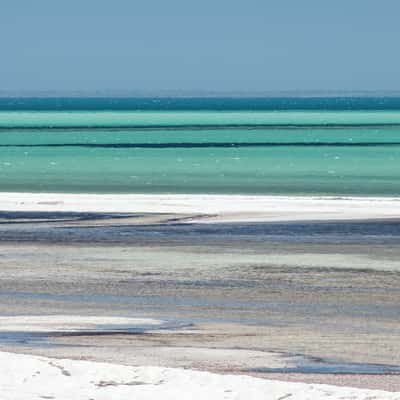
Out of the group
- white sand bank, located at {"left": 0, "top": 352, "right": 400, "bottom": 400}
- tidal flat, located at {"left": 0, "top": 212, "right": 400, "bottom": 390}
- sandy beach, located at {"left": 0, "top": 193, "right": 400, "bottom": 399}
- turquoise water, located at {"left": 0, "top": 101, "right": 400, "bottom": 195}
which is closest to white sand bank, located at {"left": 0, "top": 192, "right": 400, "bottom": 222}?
sandy beach, located at {"left": 0, "top": 193, "right": 400, "bottom": 399}

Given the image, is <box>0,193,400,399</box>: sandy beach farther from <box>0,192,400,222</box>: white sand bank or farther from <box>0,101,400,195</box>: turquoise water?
<box>0,101,400,195</box>: turquoise water

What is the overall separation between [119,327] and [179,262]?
705 cm

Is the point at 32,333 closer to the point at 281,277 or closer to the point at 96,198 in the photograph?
the point at 281,277

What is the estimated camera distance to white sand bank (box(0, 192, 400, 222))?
3209 cm

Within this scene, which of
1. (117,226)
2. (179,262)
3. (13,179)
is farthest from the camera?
(13,179)

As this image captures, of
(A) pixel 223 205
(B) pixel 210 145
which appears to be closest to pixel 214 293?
(A) pixel 223 205

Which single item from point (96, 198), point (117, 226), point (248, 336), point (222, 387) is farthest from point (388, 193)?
point (222, 387)

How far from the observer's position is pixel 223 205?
35.8 metres

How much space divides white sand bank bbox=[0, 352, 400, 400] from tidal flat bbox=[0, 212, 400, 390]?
0.77 m

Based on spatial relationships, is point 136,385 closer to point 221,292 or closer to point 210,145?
point 221,292

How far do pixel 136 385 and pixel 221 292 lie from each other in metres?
7.10

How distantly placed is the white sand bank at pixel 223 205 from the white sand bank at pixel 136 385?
1881cm

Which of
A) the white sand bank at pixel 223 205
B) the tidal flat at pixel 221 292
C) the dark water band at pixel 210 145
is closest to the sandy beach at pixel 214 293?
the tidal flat at pixel 221 292

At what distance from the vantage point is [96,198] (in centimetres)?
→ 3941
